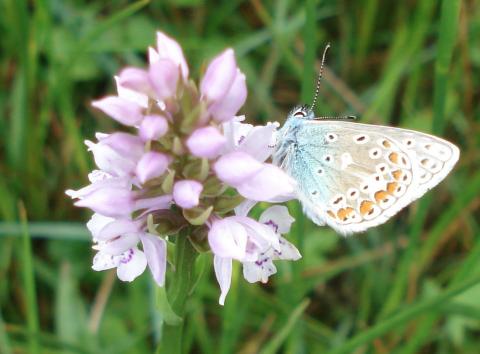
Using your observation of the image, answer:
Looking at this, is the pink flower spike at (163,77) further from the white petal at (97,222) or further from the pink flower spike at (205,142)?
the white petal at (97,222)

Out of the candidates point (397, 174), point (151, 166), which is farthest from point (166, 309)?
point (397, 174)

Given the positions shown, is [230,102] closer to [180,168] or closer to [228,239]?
[180,168]

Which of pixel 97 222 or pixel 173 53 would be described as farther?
pixel 97 222

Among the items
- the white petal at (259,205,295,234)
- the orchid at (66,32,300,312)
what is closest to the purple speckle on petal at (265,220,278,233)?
the white petal at (259,205,295,234)

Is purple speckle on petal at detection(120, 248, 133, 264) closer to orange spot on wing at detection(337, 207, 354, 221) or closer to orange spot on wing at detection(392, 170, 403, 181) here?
orange spot on wing at detection(337, 207, 354, 221)

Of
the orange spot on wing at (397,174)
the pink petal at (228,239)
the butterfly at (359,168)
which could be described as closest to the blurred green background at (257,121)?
the butterfly at (359,168)

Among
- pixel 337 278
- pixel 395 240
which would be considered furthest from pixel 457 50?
pixel 337 278
